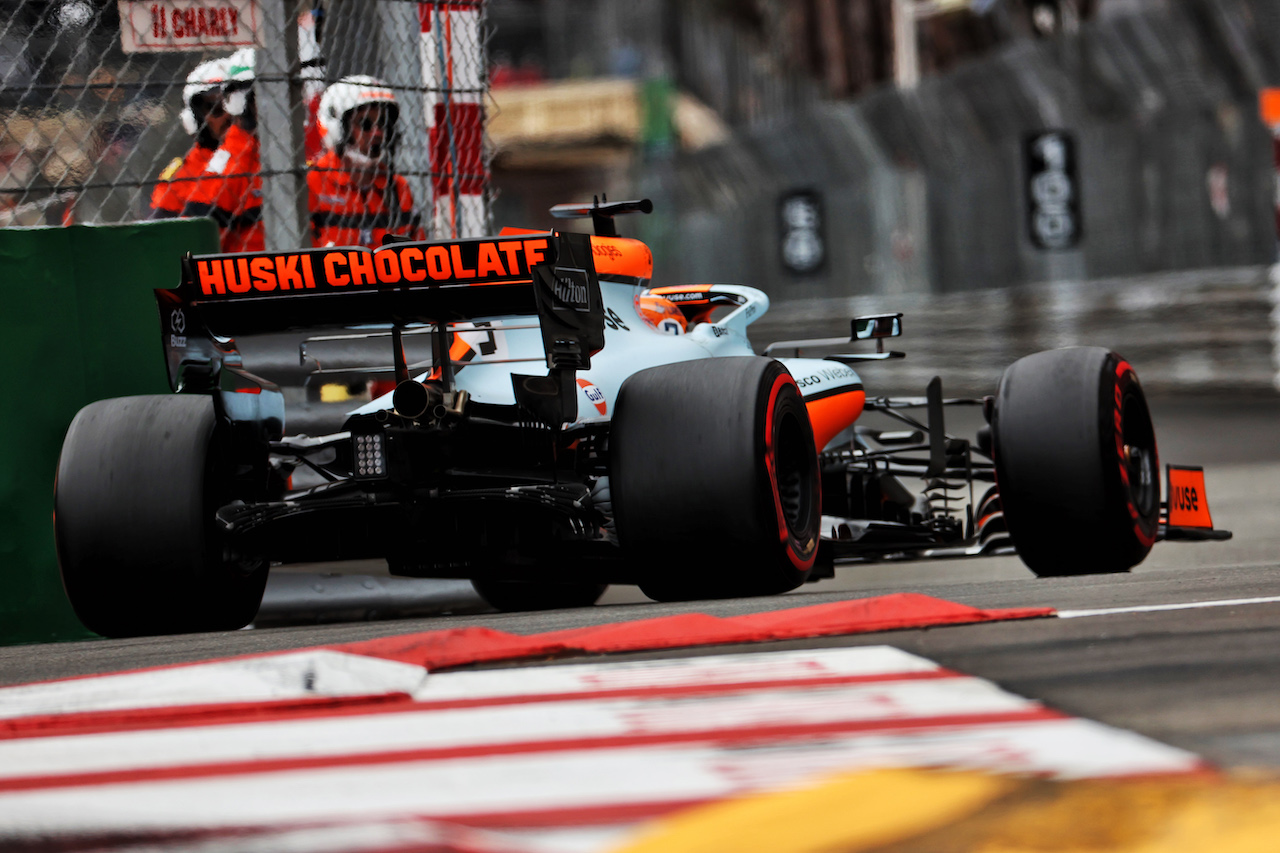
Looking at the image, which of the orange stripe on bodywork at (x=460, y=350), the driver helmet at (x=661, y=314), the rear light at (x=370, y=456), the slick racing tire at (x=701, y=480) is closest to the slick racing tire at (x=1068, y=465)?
the driver helmet at (x=661, y=314)

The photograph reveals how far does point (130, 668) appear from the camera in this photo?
4.02 m

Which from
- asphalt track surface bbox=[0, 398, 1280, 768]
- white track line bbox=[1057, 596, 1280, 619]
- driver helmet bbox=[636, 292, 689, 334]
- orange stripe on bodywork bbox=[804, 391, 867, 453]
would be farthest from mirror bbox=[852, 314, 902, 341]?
white track line bbox=[1057, 596, 1280, 619]

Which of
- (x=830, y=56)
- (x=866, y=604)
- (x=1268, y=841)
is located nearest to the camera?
(x=1268, y=841)

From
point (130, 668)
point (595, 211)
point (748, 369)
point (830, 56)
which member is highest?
point (830, 56)

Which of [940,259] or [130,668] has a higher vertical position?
[940,259]

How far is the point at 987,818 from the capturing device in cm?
209

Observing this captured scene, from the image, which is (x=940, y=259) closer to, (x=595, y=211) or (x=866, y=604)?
(x=595, y=211)

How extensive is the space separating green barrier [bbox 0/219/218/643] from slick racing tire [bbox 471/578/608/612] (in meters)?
1.57

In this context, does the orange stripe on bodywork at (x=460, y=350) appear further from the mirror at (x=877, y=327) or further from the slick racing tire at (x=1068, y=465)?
the slick racing tire at (x=1068, y=465)

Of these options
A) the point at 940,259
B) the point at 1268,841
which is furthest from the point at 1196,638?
the point at 940,259

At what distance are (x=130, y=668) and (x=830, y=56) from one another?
25570 millimetres

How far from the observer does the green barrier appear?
563cm

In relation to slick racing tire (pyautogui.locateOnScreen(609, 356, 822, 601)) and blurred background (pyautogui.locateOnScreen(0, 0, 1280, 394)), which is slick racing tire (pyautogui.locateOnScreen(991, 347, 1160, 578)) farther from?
blurred background (pyautogui.locateOnScreen(0, 0, 1280, 394))

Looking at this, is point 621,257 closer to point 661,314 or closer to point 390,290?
point 661,314
